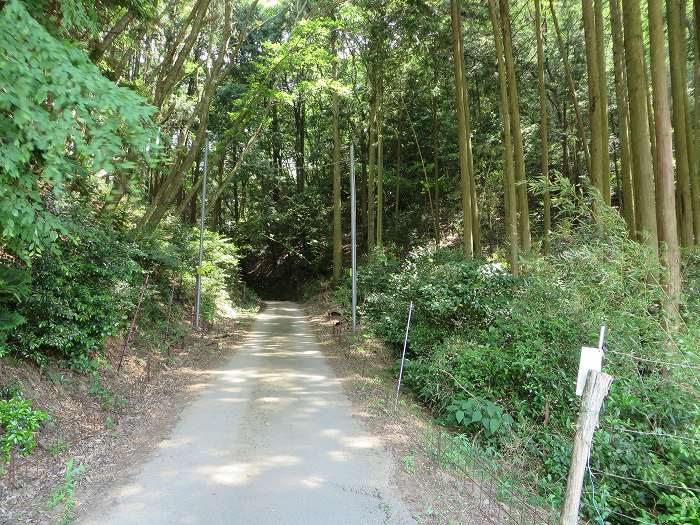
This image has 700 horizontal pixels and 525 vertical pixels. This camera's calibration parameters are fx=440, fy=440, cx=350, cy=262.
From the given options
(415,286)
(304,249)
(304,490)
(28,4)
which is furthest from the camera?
(304,249)

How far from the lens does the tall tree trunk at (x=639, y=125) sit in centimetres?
721

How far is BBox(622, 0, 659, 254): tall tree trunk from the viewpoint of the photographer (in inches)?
284

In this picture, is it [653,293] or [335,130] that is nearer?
[653,293]

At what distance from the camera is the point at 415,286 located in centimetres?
1134

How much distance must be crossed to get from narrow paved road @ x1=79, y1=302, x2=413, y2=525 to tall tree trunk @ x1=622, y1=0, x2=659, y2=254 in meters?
5.70

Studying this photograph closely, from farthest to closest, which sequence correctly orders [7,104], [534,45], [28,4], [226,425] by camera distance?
[534,45]
[226,425]
[28,4]
[7,104]

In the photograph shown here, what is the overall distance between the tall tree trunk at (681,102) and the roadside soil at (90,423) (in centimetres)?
1251

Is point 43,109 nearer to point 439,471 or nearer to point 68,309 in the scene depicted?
point 68,309

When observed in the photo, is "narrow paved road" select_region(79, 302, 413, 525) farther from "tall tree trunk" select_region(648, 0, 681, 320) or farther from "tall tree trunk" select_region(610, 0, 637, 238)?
"tall tree trunk" select_region(610, 0, 637, 238)

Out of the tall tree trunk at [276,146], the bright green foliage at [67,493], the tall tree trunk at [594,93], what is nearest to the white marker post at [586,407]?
the bright green foliage at [67,493]

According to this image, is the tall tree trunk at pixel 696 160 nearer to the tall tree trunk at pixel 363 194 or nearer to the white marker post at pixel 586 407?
→ the white marker post at pixel 586 407

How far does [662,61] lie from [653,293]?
4.04 m

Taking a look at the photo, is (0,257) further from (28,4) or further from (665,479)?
(665,479)

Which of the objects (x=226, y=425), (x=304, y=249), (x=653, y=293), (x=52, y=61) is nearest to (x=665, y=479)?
(x=653, y=293)
